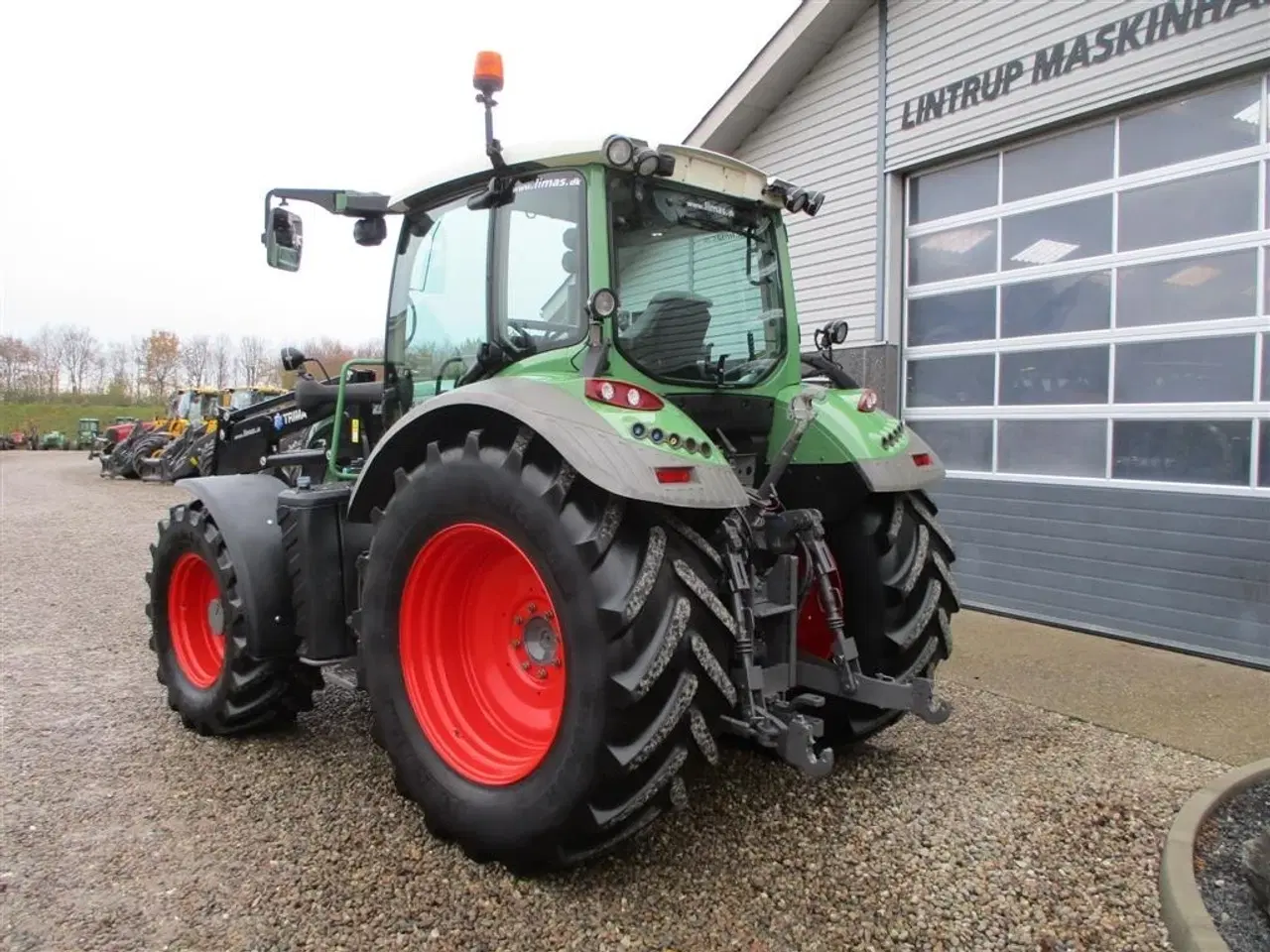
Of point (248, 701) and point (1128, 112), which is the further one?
point (1128, 112)

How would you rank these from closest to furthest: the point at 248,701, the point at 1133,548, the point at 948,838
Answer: the point at 948,838, the point at 248,701, the point at 1133,548

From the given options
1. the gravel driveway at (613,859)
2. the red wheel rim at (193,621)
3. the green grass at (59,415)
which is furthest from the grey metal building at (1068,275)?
the green grass at (59,415)

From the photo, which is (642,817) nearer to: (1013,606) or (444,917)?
(444,917)

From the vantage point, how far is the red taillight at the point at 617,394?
2.70 meters

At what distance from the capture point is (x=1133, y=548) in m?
5.70

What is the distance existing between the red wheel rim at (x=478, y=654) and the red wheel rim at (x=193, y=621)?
5.17ft

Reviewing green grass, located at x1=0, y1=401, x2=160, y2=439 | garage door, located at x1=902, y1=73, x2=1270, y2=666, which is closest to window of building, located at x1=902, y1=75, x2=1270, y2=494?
garage door, located at x1=902, y1=73, x2=1270, y2=666

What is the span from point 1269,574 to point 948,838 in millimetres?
3289

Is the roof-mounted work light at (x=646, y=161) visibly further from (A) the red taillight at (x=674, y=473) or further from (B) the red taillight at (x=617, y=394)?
(A) the red taillight at (x=674, y=473)

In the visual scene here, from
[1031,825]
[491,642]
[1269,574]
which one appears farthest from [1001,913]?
[1269,574]

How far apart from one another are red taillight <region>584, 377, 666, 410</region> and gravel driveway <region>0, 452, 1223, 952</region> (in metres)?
1.45

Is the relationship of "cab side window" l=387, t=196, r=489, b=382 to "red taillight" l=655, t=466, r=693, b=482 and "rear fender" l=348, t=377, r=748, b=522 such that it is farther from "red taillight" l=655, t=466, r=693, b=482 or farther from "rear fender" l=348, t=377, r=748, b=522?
"red taillight" l=655, t=466, r=693, b=482

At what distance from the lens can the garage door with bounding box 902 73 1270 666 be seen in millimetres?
5230

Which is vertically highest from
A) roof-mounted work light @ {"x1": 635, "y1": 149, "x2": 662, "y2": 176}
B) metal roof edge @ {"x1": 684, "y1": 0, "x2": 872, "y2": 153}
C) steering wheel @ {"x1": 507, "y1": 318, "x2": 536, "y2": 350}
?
metal roof edge @ {"x1": 684, "y1": 0, "x2": 872, "y2": 153}
